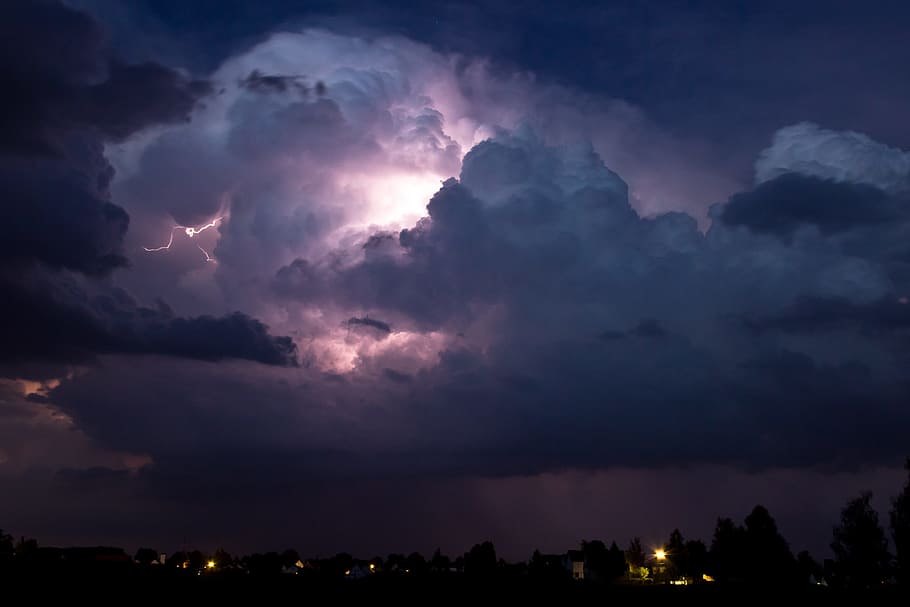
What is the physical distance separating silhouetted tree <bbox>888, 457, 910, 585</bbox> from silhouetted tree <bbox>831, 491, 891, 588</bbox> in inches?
365

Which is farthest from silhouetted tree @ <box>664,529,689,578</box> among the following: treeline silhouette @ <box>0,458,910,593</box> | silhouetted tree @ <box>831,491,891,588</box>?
silhouetted tree @ <box>831,491,891,588</box>

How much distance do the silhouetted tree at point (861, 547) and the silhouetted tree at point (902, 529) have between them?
927cm

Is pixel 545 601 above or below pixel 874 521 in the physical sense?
below

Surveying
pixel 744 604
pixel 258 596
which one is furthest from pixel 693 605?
pixel 258 596

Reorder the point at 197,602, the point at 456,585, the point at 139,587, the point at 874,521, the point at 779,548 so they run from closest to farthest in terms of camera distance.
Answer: the point at 197,602 → the point at 139,587 → the point at 456,585 → the point at 874,521 → the point at 779,548

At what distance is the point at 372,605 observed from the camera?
73.4 metres

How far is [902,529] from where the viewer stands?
97438 millimetres

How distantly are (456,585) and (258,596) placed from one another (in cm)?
2997

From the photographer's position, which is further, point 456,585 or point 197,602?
point 456,585

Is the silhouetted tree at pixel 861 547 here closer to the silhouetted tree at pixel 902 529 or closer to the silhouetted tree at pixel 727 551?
the silhouetted tree at pixel 902 529

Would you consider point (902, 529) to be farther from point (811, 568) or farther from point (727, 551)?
point (811, 568)

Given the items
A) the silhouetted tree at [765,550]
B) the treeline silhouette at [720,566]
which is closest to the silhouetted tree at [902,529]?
the treeline silhouette at [720,566]

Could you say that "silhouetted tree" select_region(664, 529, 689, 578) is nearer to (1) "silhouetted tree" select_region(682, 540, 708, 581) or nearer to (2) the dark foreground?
(1) "silhouetted tree" select_region(682, 540, 708, 581)

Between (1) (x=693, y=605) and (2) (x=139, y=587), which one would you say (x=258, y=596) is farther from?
(1) (x=693, y=605)
